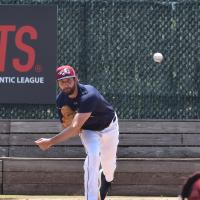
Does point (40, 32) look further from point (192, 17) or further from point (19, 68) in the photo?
point (192, 17)

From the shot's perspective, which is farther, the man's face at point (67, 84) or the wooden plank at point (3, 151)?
the wooden plank at point (3, 151)

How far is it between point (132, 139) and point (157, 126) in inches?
14.2

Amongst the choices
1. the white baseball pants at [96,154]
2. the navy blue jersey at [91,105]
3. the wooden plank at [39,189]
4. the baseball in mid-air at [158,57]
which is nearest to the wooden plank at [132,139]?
the wooden plank at [39,189]

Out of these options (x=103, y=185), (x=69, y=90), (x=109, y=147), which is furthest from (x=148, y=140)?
(x=69, y=90)

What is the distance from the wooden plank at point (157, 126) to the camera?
8.63m

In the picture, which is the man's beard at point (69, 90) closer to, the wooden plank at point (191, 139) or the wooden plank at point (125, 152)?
the wooden plank at point (125, 152)

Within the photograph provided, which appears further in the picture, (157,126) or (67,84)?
(157,126)

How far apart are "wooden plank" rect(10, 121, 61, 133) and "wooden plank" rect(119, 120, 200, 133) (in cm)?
86

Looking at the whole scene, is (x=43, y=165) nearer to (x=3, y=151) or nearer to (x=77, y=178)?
(x=77, y=178)

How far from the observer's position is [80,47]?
885 centimetres

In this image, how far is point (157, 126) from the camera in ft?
28.3

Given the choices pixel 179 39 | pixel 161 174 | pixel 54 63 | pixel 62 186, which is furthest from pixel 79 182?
pixel 179 39

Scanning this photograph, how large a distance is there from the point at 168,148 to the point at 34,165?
1727 millimetres

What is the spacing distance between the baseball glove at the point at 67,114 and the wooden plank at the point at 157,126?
2181 millimetres
